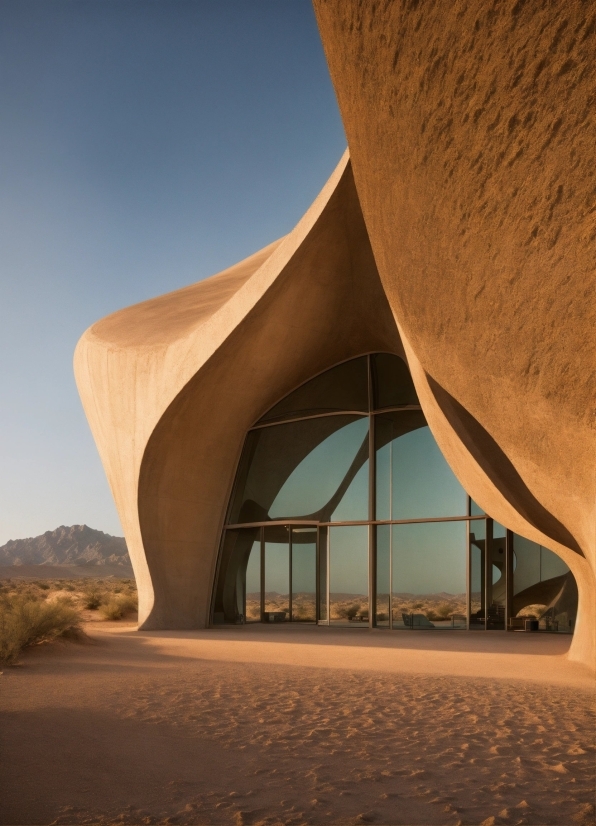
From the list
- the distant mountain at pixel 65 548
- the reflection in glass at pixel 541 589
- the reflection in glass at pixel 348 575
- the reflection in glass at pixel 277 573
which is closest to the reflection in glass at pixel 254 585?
the reflection in glass at pixel 277 573

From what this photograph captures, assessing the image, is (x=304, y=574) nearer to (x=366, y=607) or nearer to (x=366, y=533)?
(x=366, y=607)

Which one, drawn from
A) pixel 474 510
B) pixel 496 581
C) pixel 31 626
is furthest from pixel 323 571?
pixel 31 626

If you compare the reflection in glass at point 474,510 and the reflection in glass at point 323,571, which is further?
the reflection in glass at point 323,571

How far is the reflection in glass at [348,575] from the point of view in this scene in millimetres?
15898

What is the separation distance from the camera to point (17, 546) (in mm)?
146500

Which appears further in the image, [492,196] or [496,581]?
[496,581]

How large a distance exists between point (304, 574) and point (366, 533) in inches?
68.0

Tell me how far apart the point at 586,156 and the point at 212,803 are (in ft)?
13.9

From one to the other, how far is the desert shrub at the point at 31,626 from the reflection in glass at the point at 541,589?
8.15 meters

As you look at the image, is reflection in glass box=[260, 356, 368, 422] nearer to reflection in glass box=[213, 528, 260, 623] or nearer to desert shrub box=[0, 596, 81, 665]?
reflection in glass box=[213, 528, 260, 623]

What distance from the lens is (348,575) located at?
634 inches

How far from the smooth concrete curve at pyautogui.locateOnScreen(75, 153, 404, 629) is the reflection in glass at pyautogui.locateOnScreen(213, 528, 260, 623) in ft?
1.01

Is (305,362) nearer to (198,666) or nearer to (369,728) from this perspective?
(198,666)

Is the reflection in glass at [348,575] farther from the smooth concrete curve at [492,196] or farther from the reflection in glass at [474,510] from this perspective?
the smooth concrete curve at [492,196]
